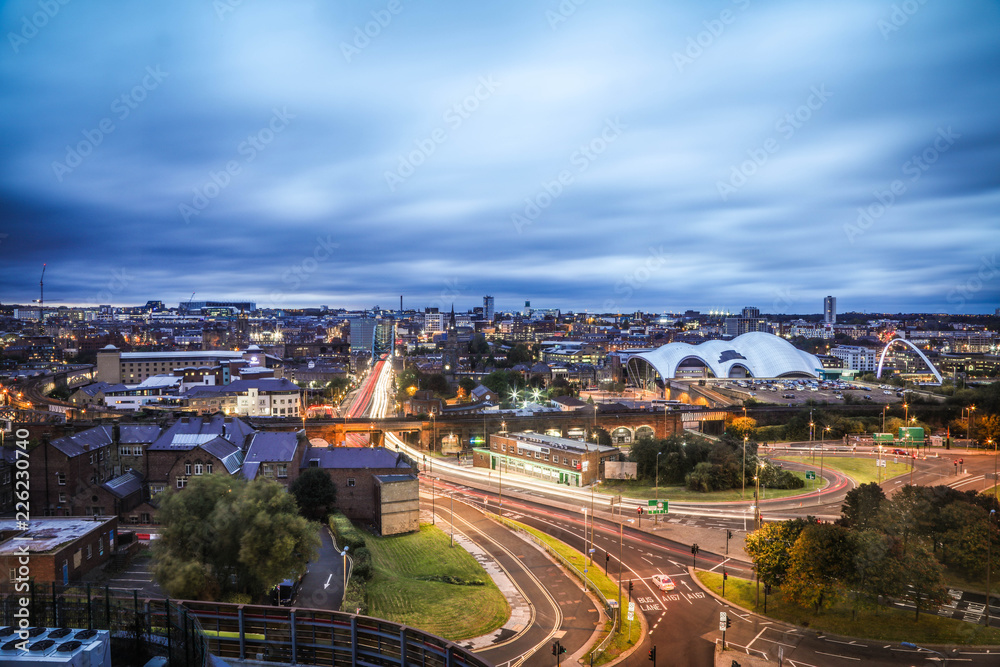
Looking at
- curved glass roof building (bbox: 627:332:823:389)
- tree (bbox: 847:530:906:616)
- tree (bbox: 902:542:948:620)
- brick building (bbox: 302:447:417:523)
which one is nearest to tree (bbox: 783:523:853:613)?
A: tree (bbox: 847:530:906:616)

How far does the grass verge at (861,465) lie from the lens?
152 feet

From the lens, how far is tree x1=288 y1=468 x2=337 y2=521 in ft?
119

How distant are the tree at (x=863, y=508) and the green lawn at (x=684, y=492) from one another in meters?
11.6

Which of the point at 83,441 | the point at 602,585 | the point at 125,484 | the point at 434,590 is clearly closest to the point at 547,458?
the point at 602,585

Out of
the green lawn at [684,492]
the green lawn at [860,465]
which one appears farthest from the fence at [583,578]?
the green lawn at [860,465]

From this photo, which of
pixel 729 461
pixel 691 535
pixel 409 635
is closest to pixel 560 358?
pixel 729 461

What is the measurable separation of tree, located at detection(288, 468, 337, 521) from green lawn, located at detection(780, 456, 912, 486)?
38.4 metres

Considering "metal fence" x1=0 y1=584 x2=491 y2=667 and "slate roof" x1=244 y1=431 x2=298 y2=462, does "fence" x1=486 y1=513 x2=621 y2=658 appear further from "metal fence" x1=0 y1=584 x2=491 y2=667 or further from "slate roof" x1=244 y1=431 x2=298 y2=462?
"slate roof" x1=244 y1=431 x2=298 y2=462

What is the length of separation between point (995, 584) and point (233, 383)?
78.4 meters

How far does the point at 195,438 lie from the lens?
126 feet

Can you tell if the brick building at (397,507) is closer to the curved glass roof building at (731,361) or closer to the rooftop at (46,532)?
the rooftop at (46,532)

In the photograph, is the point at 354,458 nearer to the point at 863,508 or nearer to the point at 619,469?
the point at 619,469

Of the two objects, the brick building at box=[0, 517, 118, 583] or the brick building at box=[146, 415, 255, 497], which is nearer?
the brick building at box=[0, 517, 118, 583]

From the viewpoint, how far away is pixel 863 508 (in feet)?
94.6
